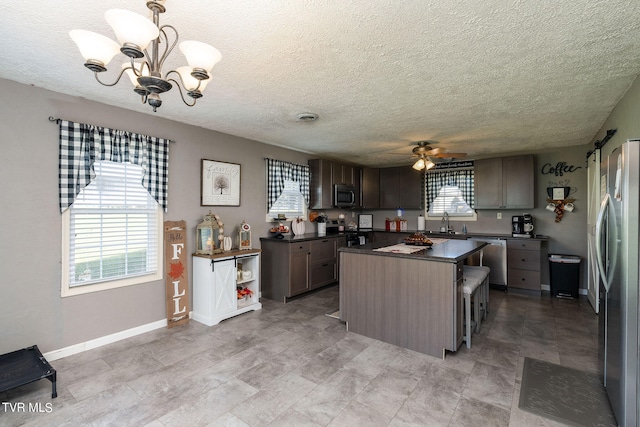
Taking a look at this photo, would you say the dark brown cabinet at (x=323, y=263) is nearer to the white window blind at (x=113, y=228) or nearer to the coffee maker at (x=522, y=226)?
the white window blind at (x=113, y=228)

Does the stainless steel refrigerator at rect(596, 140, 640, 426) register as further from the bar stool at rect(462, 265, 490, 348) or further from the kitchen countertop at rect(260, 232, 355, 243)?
the kitchen countertop at rect(260, 232, 355, 243)

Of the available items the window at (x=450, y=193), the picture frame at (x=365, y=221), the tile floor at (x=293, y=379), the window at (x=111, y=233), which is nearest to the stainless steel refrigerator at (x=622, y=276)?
the tile floor at (x=293, y=379)

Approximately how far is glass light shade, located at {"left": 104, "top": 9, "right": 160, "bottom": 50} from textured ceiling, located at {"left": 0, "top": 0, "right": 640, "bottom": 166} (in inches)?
17.2

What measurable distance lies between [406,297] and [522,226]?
3.45 m

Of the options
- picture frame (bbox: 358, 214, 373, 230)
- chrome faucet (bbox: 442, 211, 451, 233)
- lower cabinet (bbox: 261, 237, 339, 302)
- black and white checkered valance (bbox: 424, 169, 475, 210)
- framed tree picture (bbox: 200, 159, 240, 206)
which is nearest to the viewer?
framed tree picture (bbox: 200, 159, 240, 206)

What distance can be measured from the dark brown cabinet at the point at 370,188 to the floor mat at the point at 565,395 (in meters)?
4.22

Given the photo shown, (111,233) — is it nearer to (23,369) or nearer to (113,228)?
(113,228)

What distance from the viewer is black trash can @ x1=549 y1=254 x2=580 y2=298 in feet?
14.9

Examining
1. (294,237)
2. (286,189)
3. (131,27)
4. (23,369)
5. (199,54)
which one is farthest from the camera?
(286,189)

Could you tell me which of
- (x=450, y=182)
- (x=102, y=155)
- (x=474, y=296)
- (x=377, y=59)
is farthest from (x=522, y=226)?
(x=102, y=155)

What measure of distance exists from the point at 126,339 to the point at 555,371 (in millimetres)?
3931

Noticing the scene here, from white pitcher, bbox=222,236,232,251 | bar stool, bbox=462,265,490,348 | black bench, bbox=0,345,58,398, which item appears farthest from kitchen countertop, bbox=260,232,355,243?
black bench, bbox=0,345,58,398

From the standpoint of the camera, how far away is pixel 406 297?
9.57ft

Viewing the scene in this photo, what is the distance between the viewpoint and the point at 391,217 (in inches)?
267
